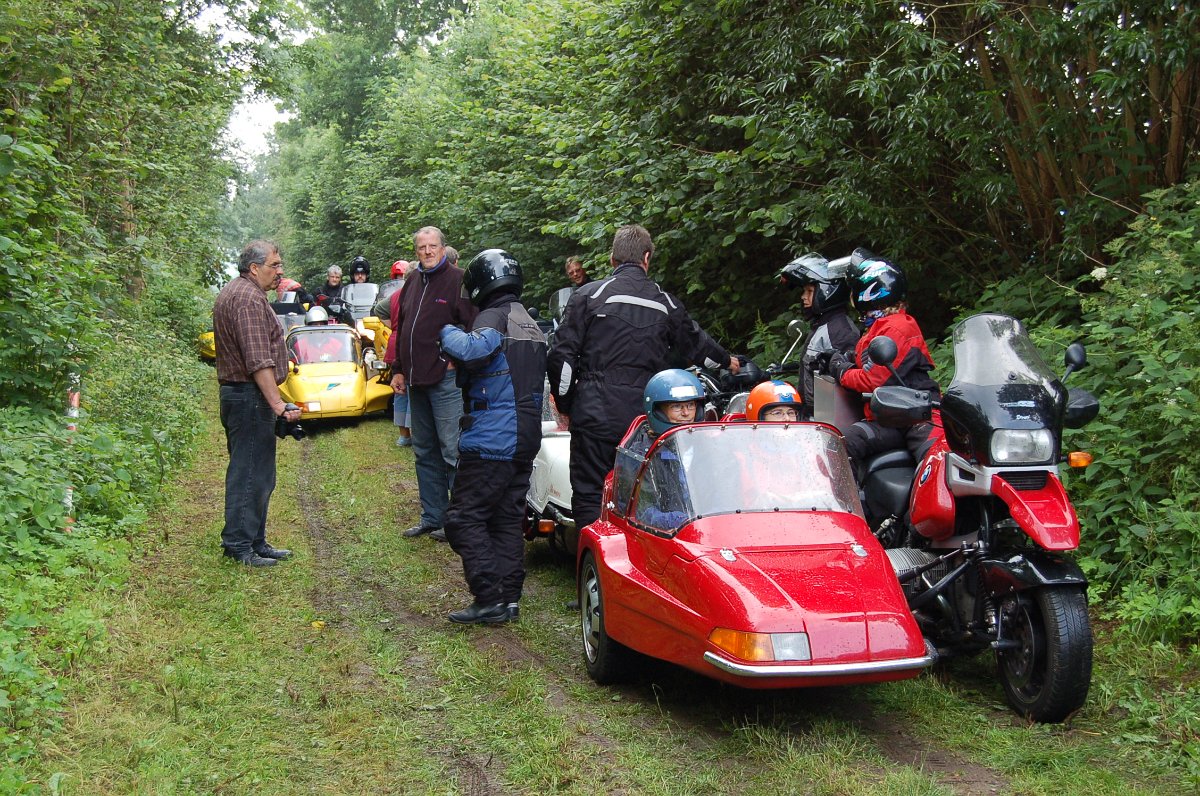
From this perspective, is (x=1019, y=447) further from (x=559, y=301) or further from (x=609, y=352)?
(x=559, y=301)

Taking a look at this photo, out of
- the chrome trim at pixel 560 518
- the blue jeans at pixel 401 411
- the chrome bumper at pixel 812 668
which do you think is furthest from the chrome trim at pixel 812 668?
the blue jeans at pixel 401 411

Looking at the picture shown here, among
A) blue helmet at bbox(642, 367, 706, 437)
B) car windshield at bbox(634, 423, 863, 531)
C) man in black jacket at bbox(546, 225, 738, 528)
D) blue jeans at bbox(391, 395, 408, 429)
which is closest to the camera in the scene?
car windshield at bbox(634, 423, 863, 531)

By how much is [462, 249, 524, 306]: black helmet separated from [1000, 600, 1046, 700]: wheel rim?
11.7 feet

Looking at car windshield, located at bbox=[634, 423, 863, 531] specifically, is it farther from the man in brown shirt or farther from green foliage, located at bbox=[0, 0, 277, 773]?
the man in brown shirt

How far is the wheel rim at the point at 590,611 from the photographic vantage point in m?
5.83

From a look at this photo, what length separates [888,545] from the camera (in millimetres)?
6117

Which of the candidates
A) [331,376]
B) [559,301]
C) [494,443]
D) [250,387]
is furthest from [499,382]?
[331,376]

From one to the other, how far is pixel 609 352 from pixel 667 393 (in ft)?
3.40

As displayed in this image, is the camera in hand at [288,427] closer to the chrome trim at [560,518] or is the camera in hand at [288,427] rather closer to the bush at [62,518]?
the bush at [62,518]

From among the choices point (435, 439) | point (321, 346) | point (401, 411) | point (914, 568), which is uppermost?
point (321, 346)

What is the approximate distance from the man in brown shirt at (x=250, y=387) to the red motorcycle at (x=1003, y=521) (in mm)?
4358

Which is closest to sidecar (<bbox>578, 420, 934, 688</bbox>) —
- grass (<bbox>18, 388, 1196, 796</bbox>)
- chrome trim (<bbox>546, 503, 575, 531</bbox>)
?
grass (<bbox>18, 388, 1196, 796</bbox>)

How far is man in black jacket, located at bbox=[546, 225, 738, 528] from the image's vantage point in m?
7.02

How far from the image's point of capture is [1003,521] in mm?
5207
